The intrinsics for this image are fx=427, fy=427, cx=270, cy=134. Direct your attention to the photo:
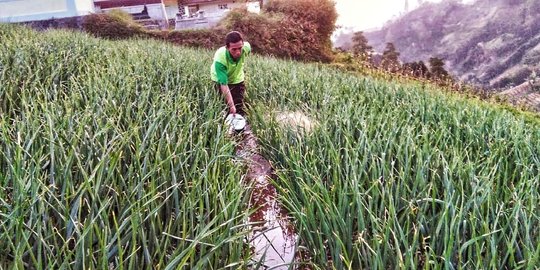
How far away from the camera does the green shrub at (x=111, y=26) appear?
1465cm

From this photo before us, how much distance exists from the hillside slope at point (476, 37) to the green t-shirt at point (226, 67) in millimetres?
33070

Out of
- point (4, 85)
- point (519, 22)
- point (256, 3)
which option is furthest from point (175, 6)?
point (519, 22)

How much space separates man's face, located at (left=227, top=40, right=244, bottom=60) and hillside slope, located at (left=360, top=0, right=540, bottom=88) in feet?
109

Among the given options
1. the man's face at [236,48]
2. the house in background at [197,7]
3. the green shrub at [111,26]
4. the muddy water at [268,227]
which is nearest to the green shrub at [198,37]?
the green shrub at [111,26]

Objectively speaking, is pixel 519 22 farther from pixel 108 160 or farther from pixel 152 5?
pixel 108 160

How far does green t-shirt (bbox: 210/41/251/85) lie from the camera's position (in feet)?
12.4

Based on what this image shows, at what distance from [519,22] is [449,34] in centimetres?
850

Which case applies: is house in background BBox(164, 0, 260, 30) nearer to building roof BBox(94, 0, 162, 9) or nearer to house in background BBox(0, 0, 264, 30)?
house in background BBox(0, 0, 264, 30)

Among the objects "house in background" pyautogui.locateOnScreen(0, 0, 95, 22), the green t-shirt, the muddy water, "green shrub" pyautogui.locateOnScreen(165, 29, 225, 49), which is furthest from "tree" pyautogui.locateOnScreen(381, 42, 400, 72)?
"house in background" pyautogui.locateOnScreen(0, 0, 95, 22)

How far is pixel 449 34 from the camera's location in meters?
49.5

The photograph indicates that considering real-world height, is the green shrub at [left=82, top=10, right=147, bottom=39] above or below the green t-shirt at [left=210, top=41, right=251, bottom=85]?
above

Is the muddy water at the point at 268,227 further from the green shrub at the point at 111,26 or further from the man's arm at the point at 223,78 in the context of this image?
the green shrub at the point at 111,26

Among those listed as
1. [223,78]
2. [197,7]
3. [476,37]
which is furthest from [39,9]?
[476,37]

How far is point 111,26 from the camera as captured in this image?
14.7 meters
